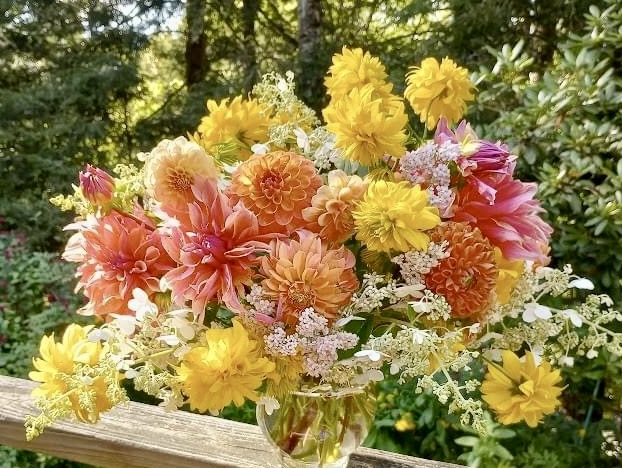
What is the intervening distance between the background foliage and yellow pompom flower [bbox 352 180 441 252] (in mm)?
1010

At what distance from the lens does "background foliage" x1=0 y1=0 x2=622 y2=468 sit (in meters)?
1.65

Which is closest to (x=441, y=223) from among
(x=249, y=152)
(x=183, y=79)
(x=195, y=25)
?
(x=249, y=152)

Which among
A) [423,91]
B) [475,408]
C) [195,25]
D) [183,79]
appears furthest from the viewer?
[183,79]

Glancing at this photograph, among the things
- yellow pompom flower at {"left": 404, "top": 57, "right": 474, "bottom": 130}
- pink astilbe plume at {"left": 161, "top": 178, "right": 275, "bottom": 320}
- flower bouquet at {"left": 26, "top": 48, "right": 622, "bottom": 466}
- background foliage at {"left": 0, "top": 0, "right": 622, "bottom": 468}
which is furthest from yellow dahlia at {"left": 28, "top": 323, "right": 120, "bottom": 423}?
background foliage at {"left": 0, "top": 0, "right": 622, "bottom": 468}

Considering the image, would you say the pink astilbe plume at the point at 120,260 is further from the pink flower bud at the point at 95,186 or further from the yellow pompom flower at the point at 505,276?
the yellow pompom flower at the point at 505,276

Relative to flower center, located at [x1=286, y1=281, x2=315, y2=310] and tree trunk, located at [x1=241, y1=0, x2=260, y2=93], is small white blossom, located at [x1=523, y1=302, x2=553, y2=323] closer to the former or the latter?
flower center, located at [x1=286, y1=281, x2=315, y2=310]

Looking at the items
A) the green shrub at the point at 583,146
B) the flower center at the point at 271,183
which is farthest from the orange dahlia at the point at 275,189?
the green shrub at the point at 583,146

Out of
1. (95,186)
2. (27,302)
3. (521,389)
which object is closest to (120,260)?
(95,186)

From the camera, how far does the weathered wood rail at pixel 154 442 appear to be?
102cm

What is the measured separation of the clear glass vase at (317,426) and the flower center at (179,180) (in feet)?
0.93

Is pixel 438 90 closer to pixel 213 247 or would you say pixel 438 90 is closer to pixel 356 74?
pixel 356 74

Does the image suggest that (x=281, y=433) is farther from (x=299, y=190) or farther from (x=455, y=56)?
(x=455, y=56)

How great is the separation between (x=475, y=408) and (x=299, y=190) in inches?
10.9

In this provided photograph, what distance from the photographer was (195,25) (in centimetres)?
325
